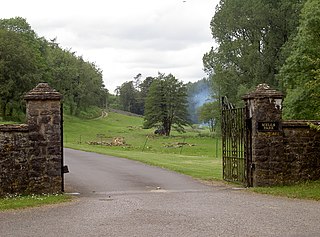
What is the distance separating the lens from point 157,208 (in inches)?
494

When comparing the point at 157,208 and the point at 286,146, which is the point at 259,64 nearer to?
the point at 286,146

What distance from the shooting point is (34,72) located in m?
64.8

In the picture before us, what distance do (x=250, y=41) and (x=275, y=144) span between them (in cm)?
3556

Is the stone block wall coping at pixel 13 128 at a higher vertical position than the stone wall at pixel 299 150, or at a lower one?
higher

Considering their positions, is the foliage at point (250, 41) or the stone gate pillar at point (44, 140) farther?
the foliage at point (250, 41)

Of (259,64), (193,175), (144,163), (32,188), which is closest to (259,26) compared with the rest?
(259,64)

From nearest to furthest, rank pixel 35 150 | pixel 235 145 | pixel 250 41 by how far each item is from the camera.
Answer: pixel 35 150 < pixel 235 145 < pixel 250 41

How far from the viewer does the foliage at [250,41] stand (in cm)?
4819

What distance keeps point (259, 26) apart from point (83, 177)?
108 ft

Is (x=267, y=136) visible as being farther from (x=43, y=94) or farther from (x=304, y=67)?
(x=304, y=67)

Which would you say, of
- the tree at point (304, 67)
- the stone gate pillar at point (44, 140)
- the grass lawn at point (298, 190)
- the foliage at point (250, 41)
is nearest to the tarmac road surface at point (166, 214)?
the grass lawn at point (298, 190)

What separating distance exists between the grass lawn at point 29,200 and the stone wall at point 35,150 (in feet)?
1.40

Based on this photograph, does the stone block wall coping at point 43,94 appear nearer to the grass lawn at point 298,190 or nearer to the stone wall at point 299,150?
the grass lawn at point 298,190

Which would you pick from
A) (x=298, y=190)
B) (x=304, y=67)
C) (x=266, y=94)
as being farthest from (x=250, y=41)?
(x=298, y=190)
